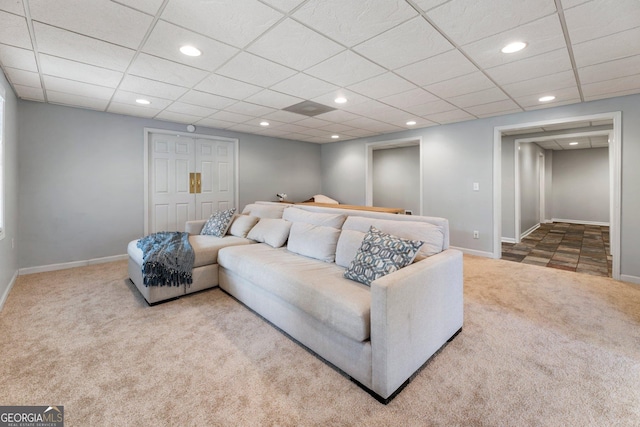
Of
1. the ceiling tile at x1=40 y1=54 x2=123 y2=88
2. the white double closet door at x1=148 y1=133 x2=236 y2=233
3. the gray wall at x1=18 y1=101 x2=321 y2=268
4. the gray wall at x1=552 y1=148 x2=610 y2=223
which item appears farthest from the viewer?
the gray wall at x1=552 y1=148 x2=610 y2=223

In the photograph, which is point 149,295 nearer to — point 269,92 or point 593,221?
point 269,92

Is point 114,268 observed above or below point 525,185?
below

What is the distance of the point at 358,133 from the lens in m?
5.94

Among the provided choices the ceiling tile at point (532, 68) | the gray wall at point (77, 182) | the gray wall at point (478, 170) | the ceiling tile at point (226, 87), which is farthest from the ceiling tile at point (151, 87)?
the gray wall at point (478, 170)

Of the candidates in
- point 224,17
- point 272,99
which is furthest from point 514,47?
point 272,99

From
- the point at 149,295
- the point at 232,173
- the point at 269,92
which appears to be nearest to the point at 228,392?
the point at 149,295

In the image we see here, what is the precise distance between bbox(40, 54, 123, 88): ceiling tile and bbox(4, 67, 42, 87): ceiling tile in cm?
19

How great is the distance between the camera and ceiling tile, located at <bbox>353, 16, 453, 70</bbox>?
2.05 metres

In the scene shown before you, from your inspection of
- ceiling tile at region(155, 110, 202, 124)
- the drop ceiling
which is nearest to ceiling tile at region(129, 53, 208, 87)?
the drop ceiling

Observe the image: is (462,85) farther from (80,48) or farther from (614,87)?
(80,48)

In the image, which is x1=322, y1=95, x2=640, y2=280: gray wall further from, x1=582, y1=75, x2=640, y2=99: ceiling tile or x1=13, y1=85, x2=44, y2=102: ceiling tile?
x1=13, y1=85, x2=44, y2=102: ceiling tile

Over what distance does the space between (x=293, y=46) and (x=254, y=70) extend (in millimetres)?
628

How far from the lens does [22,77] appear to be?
116 inches

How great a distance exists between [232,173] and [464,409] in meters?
5.31
